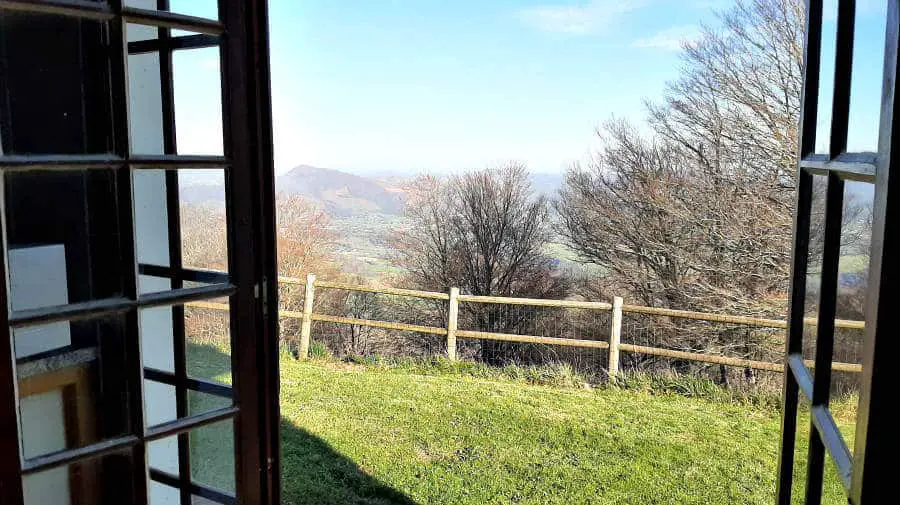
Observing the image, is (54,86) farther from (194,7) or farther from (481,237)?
(481,237)

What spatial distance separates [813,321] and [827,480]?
0.25 metres

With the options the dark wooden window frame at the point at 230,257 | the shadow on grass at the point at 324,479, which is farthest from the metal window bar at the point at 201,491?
the shadow on grass at the point at 324,479

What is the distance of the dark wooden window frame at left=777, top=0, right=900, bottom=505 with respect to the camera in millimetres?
689

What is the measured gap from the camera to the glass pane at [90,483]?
125 centimetres

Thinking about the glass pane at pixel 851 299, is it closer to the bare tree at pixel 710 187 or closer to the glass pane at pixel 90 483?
the glass pane at pixel 90 483

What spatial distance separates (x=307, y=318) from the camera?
6918 mm

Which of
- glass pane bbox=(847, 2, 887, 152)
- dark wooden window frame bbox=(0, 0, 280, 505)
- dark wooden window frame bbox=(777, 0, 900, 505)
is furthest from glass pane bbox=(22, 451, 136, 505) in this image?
glass pane bbox=(847, 2, 887, 152)

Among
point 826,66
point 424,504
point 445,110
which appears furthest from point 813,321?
point 445,110

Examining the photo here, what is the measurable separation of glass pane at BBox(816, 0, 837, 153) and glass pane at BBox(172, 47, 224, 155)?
3.71 feet

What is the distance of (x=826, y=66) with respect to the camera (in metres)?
1.10

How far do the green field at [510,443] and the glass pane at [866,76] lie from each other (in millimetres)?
3428

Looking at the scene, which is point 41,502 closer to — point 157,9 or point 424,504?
point 157,9

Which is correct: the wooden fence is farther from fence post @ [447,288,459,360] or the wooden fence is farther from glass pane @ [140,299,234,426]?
glass pane @ [140,299,234,426]

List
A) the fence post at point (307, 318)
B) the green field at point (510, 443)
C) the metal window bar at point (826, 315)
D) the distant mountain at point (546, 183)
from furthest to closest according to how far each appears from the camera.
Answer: the distant mountain at point (546, 183)
the fence post at point (307, 318)
the green field at point (510, 443)
the metal window bar at point (826, 315)
